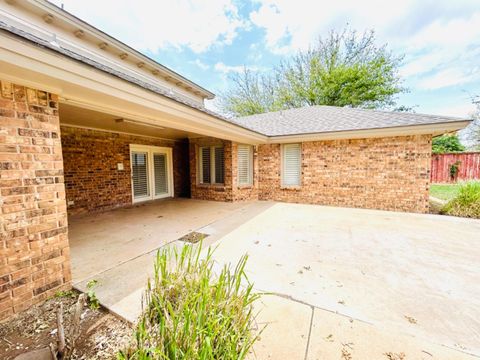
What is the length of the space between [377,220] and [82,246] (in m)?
6.75

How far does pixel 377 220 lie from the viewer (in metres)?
5.32

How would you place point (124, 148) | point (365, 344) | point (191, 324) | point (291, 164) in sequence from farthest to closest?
point (291, 164) < point (124, 148) < point (365, 344) < point (191, 324)

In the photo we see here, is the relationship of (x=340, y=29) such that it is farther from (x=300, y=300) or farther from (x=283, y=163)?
(x=300, y=300)

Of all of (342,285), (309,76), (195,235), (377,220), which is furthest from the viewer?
(309,76)

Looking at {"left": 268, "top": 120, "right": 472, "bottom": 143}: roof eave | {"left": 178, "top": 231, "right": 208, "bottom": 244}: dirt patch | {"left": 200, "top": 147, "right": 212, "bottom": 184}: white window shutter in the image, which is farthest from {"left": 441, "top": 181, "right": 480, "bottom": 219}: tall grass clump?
{"left": 200, "top": 147, "right": 212, "bottom": 184}: white window shutter

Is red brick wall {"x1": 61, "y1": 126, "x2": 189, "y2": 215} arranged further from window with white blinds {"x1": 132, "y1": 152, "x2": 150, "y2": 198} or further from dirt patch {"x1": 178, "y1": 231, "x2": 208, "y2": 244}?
dirt patch {"x1": 178, "y1": 231, "x2": 208, "y2": 244}

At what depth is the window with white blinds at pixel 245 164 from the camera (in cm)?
798

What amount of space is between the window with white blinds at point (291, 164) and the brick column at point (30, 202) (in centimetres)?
687

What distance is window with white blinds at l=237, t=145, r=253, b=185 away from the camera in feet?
26.2

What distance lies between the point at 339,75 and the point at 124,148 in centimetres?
1582

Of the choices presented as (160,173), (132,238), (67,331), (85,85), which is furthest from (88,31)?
(67,331)

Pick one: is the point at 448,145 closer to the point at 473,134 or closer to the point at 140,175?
the point at 473,134

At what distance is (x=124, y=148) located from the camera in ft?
24.1

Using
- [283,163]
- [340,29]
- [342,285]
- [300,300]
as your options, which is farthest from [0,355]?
[340,29]
